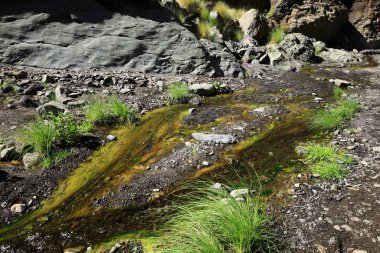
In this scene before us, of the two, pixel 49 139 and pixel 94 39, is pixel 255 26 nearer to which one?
pixel 94 39

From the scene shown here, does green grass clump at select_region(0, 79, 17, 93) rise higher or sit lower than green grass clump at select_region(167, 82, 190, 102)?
higher

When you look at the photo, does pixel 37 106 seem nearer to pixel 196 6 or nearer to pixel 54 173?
pixel 54 173

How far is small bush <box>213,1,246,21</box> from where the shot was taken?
15.6m

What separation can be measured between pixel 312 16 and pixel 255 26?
3375 mm

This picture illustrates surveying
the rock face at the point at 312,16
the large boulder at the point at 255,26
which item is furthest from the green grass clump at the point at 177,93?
the rock face at the point at 312,16

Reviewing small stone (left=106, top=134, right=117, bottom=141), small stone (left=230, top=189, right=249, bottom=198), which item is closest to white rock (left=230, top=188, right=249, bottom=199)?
small stone (left=230, top=189, right=249, bottom=198)

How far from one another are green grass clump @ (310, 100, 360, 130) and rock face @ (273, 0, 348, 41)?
9811 millimetres

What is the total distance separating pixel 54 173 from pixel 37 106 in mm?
2674

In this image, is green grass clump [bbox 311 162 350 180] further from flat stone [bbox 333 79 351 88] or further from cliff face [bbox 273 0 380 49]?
cliff face [bbox 273 0 380 49]

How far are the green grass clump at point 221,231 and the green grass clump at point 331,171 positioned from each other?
1.45m

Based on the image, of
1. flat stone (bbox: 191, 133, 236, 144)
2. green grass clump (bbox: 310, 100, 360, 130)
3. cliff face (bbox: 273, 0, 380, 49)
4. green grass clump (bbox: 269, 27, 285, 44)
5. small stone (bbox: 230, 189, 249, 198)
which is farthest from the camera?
cliff face (bbox: 273, 0, 380, 49)

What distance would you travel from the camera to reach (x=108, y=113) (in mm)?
6707

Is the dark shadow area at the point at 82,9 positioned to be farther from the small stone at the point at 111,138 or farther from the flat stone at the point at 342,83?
the flat stone at the point at 342,83

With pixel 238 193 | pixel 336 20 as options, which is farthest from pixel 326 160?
pixel 336 20
